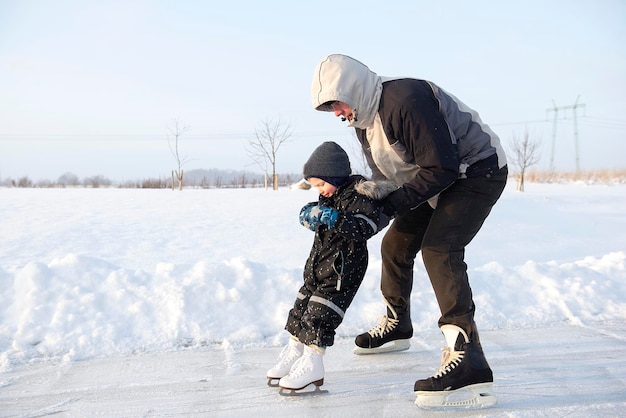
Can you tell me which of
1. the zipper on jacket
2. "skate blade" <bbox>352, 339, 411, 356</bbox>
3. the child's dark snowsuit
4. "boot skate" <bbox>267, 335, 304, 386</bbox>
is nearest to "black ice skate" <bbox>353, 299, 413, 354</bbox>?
"skate blade" <bbox>352, 339, 411, 356</bbox>

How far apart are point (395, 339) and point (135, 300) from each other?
1.70 meters

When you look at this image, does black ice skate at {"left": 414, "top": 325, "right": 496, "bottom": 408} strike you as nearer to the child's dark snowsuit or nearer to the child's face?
the child's dark snowsuit

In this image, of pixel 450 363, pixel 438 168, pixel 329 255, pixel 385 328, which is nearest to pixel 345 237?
pixel 329 255

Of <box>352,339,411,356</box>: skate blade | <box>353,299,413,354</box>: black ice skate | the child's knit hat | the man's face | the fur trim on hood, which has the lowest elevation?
<box>352,339,411,356</box>: skate blade

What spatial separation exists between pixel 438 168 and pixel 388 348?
1289 millimetres

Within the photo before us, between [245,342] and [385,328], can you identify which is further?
[245,342]

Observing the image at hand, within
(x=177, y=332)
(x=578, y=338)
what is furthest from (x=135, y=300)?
(x=578, y=338)

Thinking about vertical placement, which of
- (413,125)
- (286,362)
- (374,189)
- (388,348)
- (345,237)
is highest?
(413,125)

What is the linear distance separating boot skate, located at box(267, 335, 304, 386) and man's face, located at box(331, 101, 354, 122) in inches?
42.4

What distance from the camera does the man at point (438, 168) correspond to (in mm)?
2432

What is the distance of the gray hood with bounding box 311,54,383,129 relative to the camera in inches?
97.2

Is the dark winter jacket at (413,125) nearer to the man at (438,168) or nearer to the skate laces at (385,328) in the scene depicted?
the man at (438,168)

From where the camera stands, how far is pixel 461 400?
2.47 m

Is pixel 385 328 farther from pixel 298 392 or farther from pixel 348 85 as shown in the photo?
pixel 348 85
